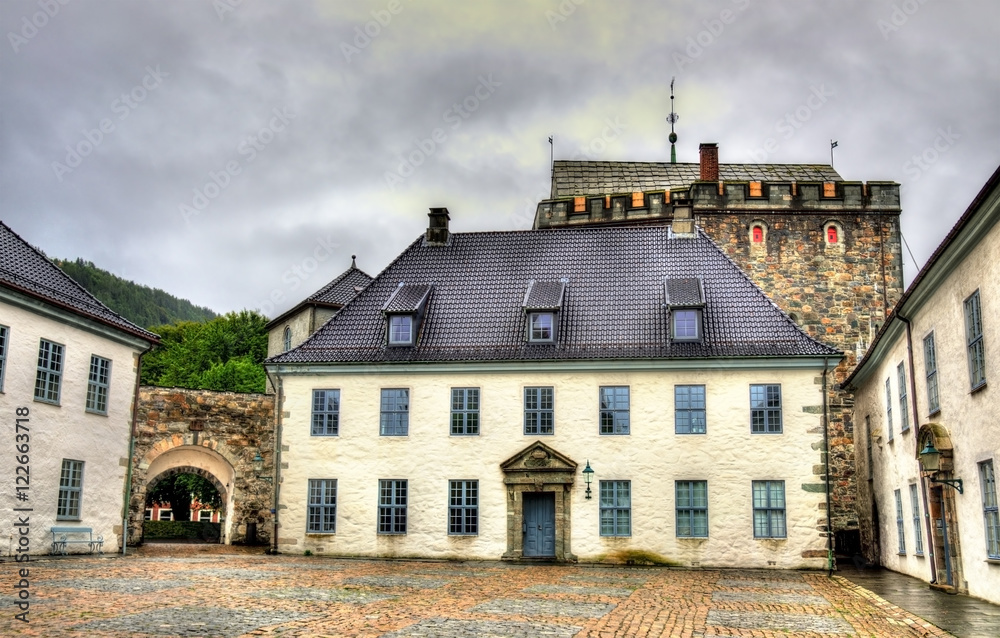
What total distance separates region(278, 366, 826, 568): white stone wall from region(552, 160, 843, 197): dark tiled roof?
1421cm

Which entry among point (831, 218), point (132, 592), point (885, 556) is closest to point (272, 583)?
point (132, 592)

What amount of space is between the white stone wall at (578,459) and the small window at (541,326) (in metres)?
1.17

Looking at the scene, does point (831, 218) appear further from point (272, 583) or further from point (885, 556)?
point (272, 583)

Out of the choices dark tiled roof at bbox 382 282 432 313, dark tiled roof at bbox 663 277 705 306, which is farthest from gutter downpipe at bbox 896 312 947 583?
dark tiled roof at bbox 382 282 432 313

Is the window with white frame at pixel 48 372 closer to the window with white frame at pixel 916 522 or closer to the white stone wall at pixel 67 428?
the white stone wall at pixel 67 428

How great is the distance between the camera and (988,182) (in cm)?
1235

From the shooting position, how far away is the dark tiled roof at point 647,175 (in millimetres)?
38281

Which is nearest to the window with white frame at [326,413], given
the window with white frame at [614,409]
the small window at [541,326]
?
the small window at [541,326]

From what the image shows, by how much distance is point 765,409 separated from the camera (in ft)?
81.0

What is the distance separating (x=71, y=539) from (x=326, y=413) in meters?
7.06

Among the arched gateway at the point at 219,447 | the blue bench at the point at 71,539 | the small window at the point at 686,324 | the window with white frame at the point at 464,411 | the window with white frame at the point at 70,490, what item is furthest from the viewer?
the arched gateway at the point at 219,447

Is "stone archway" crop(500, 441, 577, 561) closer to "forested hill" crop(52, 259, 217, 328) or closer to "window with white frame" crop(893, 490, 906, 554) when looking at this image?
"window with white frame" crop(893, 490, 906, 554)

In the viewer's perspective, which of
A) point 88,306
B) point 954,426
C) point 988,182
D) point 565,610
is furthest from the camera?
point 88,306

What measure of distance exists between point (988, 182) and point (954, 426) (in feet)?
16.7
